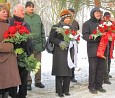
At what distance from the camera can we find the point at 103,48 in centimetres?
703

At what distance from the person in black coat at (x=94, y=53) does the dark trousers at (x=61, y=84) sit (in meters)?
0.58

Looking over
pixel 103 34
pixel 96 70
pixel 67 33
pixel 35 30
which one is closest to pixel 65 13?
pixel 67 33

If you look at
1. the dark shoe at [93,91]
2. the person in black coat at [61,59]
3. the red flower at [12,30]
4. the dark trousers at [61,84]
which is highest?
the red flower at [12,30]

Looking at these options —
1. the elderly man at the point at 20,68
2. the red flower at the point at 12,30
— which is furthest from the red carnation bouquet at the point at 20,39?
the elderly man at the point at 20,68

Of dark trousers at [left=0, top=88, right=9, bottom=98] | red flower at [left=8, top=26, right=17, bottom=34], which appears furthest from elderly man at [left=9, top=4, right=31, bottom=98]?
red flower at [left=8, top=26, right=17, bottom=34]

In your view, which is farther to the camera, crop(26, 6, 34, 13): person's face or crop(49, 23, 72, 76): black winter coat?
crop(26, 6, 34, 13): person's face

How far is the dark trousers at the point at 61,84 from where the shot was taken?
7023 mm

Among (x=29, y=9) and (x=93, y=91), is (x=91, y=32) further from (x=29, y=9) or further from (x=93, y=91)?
(x=29, y=9)

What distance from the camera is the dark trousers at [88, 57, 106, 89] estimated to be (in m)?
7.22

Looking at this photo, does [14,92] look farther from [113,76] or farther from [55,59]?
[113,76]

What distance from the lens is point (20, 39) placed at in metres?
5.54

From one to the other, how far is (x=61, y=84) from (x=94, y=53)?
0.96 metres

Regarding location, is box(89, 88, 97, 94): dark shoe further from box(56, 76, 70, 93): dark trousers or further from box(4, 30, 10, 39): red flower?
box(4, 30, 10, 39): red flower

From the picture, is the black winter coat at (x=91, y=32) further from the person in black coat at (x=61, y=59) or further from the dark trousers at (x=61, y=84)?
the dark trousers at (x=61, y=84)
